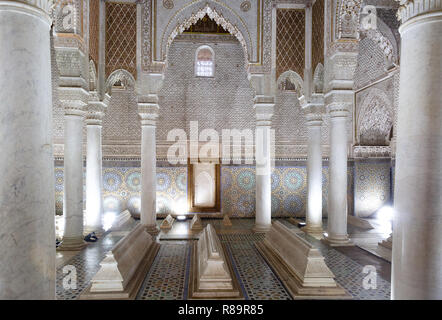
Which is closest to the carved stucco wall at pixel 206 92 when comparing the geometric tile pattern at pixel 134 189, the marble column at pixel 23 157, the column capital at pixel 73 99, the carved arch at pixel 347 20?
the geometric tile pattern at pixel 134 189

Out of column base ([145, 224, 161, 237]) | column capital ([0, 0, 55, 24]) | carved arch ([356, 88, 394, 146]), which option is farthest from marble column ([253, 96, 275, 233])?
column capital ([0, 0, 55, 24])

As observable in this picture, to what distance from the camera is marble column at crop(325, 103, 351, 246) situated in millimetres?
6242

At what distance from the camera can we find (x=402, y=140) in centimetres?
226

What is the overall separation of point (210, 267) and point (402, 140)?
9.01 feet

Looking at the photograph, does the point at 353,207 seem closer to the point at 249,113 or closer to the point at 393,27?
the point at 249,113

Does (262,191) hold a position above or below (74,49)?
below

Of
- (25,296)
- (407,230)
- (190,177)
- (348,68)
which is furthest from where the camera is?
(190,177)

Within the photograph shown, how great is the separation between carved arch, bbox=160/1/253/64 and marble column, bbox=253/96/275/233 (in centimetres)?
117

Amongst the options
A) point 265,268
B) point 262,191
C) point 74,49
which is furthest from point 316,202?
point 74,49

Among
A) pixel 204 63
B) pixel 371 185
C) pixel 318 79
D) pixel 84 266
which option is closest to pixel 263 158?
pixel 318 79

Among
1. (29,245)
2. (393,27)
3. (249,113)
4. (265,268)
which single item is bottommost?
(265,268)

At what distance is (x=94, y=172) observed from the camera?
7.47 m

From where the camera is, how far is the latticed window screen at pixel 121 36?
7121 millimetres

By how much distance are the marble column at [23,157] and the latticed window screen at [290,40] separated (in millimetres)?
6142
